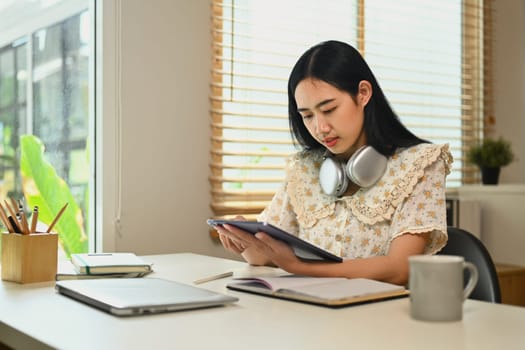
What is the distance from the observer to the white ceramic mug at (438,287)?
103cm

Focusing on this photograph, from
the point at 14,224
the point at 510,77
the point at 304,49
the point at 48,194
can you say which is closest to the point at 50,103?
the point at 48,194

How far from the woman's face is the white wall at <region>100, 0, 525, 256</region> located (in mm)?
749

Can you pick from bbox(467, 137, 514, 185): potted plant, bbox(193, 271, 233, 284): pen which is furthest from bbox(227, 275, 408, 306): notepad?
bbox(467, 137, 514, 185): potted plant

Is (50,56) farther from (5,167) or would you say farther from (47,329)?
(47,329)

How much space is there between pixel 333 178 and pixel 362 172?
9 centimetres

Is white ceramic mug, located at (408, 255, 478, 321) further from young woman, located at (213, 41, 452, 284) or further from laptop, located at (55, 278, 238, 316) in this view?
young woman, located at (213, 41, 452, 284)

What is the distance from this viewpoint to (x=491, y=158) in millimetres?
3139

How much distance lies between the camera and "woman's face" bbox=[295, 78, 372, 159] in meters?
1.75

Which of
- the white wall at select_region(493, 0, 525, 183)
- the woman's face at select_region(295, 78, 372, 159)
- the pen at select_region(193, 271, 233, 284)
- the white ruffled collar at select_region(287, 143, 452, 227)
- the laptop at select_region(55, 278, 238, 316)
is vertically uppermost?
the white wall at select_region(493, 0, 525, 183)

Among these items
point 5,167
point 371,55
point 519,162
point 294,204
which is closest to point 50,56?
Result: point 5,167

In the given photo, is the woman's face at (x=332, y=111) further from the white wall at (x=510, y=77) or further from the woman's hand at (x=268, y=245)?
the white wall at (x=510, y=77)

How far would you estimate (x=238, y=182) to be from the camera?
2578 millimetres

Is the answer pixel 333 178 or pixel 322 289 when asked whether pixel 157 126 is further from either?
pixel 322 289

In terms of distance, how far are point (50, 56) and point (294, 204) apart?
3.47 ft
